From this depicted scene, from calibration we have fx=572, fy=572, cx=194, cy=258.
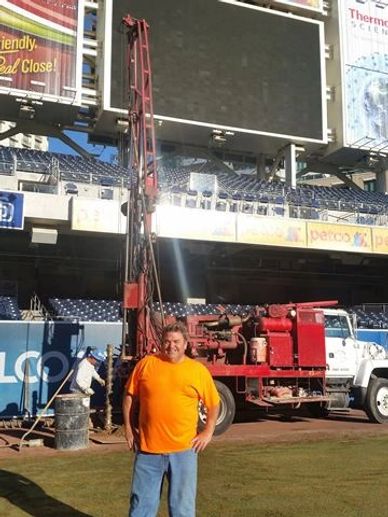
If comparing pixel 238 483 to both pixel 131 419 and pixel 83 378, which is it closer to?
pixel 131 419

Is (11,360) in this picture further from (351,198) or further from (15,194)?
(351,198)

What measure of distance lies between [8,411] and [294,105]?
20789 millimetres

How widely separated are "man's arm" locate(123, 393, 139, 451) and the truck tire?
953 centimetres

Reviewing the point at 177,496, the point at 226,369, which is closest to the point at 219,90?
the point at 226,369

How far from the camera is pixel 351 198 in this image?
26203 mm

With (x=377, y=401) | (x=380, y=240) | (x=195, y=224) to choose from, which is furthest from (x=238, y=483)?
(x=380, y=240)

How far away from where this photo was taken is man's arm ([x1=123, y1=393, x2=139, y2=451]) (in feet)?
12.9

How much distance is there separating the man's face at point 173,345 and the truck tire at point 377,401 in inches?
379

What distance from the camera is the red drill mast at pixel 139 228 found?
1167cm

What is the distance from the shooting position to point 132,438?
155 inches

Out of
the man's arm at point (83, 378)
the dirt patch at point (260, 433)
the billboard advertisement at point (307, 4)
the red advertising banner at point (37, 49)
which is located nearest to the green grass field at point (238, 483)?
the dirt patch at point (260, 433)

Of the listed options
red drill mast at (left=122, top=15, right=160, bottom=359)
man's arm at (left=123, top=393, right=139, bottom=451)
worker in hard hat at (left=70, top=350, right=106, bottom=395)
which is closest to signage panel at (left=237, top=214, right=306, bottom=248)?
red drill mast at (left=122, top=15, right=160, bottom=359)

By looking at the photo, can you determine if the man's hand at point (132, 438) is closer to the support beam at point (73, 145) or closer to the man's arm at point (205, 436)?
the man's arm at point (205, 436)

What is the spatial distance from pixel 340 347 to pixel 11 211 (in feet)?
34.2
